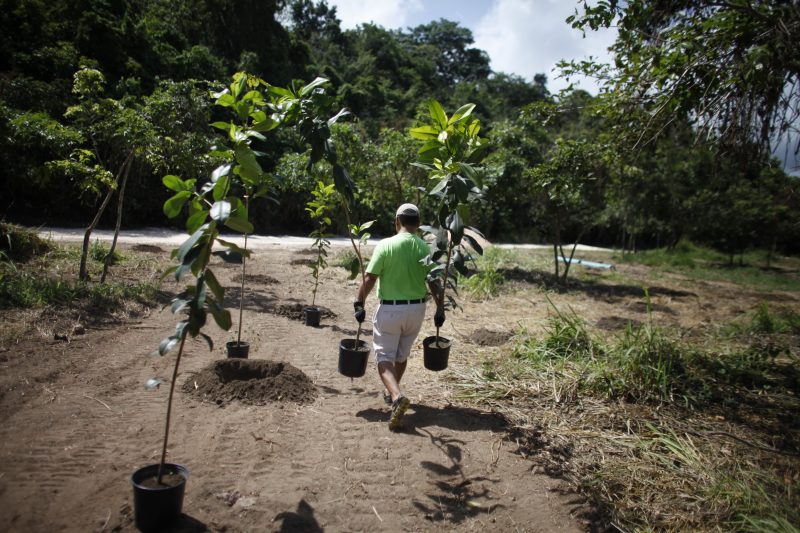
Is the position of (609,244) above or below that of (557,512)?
above

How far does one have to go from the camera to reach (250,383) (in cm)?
391

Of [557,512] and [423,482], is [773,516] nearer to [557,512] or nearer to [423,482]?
[557,512]

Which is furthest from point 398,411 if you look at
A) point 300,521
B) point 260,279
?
point 260,279

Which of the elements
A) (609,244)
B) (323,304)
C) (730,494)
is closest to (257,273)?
(323,304)

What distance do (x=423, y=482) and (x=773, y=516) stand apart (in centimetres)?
189

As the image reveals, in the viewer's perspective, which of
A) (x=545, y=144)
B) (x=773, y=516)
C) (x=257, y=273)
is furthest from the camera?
(x=545, y=144)

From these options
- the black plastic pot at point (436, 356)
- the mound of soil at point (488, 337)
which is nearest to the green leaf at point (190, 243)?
the black plastic pot at point (436, 356)

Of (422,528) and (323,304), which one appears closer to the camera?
(422,528)

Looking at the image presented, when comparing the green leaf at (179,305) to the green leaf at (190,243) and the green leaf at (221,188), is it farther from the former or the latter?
the green leaf at (221,188)

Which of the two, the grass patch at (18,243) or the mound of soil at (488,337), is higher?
the grass patch at (18,243)

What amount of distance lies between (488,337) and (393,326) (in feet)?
10.1

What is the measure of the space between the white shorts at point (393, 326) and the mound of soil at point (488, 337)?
2.71 meters

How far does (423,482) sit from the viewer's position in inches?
117

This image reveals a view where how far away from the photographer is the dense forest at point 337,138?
5215 mm
